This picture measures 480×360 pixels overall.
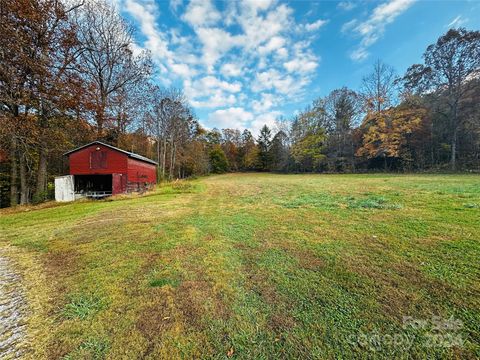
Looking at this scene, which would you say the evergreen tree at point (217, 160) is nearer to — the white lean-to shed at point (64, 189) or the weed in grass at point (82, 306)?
the white lean-to shed at point (64, 189)

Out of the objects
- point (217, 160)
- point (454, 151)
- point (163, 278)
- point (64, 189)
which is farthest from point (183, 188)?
point (217, 160)

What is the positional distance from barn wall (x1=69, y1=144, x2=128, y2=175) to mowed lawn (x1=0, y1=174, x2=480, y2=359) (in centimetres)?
1271

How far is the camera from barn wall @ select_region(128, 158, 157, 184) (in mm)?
17578

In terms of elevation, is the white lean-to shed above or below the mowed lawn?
above

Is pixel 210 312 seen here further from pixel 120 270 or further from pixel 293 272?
pixel 120 270

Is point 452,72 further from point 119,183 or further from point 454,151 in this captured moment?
point 119,183

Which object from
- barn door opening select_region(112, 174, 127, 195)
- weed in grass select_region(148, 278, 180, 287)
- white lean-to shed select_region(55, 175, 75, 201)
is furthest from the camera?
barn door opening select_region(112, 174, 127, 195)

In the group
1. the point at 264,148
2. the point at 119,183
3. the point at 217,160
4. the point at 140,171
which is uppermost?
the point at 264,148

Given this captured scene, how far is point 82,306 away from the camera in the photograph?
254 centimetres

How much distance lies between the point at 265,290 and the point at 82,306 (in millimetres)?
2404

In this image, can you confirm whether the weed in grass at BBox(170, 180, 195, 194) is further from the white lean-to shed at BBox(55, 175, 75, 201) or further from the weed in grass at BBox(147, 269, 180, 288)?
the weed in grass at BBox(147, 269, 180, 288)

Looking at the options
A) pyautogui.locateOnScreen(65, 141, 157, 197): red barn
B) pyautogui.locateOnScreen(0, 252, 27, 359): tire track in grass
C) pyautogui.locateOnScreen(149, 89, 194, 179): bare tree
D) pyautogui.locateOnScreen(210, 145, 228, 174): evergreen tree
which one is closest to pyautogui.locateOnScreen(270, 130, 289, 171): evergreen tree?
pyautogui.locateOnScreen(210, 145, 228, 174): evergreen tree

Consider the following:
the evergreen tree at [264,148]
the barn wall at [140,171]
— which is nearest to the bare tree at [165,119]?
the barn wall at [140,171]

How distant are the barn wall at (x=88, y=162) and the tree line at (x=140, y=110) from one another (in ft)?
4.41
